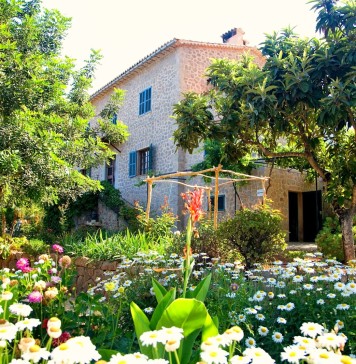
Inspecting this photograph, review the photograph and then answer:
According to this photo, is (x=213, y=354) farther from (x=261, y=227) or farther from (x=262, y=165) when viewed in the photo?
(x=262, y=165)

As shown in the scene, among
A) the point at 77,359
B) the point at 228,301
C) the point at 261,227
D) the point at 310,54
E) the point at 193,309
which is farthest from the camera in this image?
the point at 310,54

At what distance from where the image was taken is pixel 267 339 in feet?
9.00

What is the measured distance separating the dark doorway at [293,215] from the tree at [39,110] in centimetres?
689

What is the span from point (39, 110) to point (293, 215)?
9435 mm

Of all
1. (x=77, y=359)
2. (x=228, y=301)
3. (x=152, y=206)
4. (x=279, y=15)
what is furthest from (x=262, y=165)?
(x=77, y=359)

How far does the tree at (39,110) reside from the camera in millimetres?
7312

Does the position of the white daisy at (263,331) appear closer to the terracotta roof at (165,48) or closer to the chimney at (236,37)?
the terracotta roof at (165,48)

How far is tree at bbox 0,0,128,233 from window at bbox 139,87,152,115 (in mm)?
5684

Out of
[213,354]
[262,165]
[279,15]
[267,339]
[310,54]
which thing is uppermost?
[279,15]

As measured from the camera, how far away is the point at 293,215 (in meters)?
14.4

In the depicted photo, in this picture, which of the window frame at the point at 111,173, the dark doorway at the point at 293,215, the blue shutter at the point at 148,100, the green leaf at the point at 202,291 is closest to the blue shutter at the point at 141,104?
the blue shutter at the point at 148,100

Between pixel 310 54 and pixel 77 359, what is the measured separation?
635 cm

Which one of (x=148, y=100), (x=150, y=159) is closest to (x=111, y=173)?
(x=150, y=159)

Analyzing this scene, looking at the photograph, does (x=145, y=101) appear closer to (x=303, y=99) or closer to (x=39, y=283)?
(x=303, y=99)
